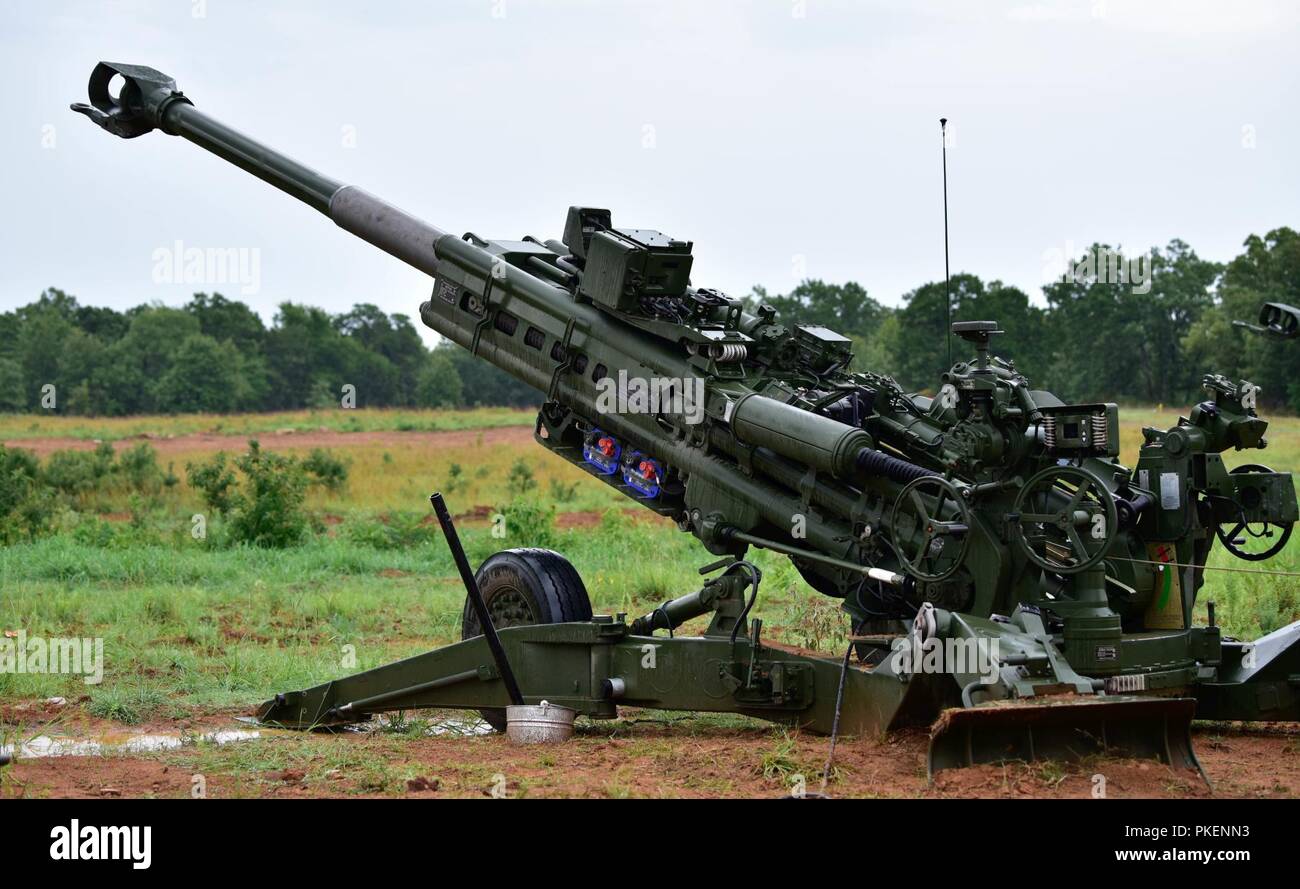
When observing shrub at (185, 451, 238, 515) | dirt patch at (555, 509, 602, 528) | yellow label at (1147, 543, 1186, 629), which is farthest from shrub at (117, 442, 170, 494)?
yellow label at (1147, 543, 1186, 629)

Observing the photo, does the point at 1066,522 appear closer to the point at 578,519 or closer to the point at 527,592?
the point at 527,592

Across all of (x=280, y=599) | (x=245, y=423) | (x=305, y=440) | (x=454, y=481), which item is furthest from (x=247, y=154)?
(x=245, y=423)

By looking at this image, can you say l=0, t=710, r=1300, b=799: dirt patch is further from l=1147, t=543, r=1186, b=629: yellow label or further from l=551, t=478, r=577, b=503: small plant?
l=551, t=478, r=577, b=503: small plant

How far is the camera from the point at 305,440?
4344 cm

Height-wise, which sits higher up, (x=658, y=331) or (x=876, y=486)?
(x=658, y=331)

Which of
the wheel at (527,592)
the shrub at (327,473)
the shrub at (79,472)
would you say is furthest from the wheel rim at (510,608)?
the shrub at (79,472)

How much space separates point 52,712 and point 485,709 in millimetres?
3353

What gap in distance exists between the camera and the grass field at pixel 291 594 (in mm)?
12727

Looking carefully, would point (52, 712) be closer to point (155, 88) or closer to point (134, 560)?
point (155, 88)

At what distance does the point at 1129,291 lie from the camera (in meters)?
47.6

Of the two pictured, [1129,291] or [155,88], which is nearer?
[155,88]

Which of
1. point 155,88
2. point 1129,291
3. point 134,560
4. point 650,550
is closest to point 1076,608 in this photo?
point 155,88

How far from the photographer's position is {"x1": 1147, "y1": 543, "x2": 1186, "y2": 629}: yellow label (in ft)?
31.6

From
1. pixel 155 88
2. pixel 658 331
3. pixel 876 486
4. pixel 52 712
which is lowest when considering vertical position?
pixel 52 712
